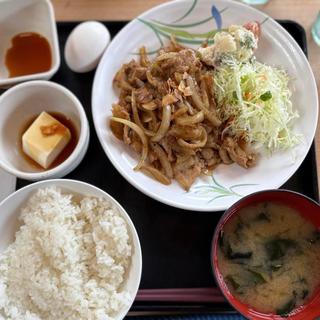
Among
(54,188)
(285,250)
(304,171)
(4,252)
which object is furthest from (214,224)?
(4,252)

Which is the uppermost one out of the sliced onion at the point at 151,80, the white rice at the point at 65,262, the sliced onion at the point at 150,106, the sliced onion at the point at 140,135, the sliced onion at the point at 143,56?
the sliced onion at the point at 143,56

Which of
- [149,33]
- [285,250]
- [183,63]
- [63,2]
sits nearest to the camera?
[285,250]

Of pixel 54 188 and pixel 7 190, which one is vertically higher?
pixel 54 188

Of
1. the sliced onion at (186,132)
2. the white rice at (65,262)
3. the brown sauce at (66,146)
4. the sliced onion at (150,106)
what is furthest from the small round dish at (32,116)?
the sliced onion at (186,132)

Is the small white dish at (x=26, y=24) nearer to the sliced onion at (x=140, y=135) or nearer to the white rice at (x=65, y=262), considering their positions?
the sliced onion at (x=140, y=135)

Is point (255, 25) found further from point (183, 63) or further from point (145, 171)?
point (145, 171)

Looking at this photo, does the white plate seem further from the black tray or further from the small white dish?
the small white dish

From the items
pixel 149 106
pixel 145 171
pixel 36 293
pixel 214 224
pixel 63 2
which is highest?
pixel 63 2
